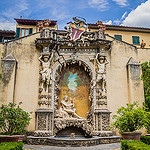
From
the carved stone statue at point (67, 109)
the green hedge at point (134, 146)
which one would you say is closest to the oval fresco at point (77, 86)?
the carved stone statue at point (67, 109)

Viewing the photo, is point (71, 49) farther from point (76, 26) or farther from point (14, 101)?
point (14, 101)

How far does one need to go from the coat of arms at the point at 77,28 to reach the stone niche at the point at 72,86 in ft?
0.79

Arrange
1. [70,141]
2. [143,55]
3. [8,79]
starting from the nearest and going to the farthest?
[70,141] → [8,79] → [143,55]

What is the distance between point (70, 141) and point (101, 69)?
6.07 meters

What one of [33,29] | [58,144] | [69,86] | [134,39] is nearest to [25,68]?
[69,86]

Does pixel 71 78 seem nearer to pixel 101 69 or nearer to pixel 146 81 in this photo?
pixel 101 69

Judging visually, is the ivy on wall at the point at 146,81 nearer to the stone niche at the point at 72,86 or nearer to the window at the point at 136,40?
the stone niche at the point at 72,86

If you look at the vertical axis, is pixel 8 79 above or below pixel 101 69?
below

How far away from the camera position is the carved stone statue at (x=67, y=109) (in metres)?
15.0

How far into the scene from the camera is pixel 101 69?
15.4m

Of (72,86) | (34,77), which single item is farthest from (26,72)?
(72,86)

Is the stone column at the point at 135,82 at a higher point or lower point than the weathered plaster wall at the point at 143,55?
lower

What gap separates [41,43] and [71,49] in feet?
7.98

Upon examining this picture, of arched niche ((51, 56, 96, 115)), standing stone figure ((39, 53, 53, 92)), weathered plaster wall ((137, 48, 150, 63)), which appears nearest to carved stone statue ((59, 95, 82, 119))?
arched niche ((51, 56, 96, 115))
